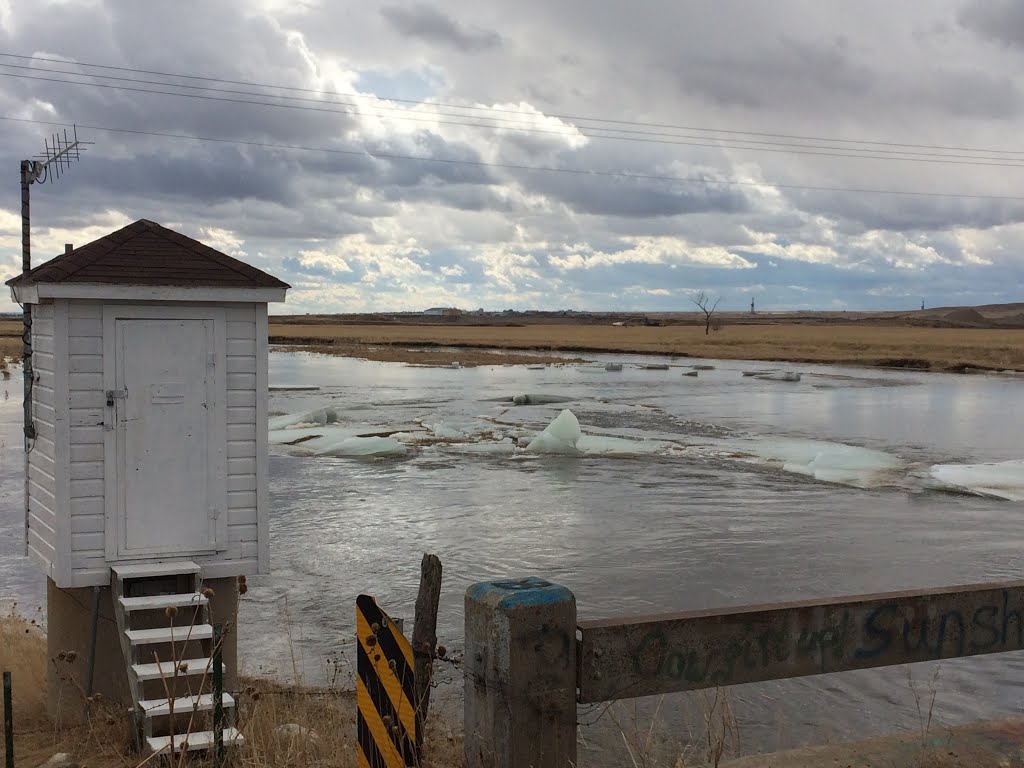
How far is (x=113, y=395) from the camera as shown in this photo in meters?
7.23

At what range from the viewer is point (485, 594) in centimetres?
395

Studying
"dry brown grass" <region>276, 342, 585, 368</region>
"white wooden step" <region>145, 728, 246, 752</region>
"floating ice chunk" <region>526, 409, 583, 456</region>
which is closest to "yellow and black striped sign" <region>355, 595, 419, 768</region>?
"white wooden step" <region>145, 728, 246, 752</region>

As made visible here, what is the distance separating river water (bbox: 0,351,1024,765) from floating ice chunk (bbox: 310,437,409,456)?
71 millimetres

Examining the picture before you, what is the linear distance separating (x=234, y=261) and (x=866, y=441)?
21.0 meters

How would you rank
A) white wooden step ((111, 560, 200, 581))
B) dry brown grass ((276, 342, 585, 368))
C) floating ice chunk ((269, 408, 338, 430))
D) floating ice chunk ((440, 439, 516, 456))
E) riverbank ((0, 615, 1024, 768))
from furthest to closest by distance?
dry brown grass ((276, 342, 585, 368)) < floating ice chunk ((269, 408, 338, 430)) < floating ice chunk ((440, 439, 516, 456)) < white wooden step ((111, 560, 200, 581)) < riverbank ((0, 615, 1024, 768))

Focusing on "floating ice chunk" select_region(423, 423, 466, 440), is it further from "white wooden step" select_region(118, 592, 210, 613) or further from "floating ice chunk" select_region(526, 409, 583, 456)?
"white wooden step" select_region(118, 592, 210, 613)

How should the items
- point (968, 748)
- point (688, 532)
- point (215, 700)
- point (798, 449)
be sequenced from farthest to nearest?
point (798, 449)
point (688, 532)
point (215, 700)
point (968, 748)

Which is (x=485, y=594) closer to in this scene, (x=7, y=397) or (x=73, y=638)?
(x=73, y=638)

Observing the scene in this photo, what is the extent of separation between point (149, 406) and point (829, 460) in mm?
16434

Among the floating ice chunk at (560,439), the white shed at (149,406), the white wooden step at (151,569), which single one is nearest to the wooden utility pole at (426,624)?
the white wooden step at (151,569)

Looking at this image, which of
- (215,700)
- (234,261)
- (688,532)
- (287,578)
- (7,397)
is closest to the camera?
(215,700)

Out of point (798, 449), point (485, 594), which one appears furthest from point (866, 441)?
point (485, 594)

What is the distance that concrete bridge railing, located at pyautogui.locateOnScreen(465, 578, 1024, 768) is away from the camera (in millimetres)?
3869

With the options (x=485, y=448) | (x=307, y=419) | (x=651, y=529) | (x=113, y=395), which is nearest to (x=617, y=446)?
(x=485, y=448)
